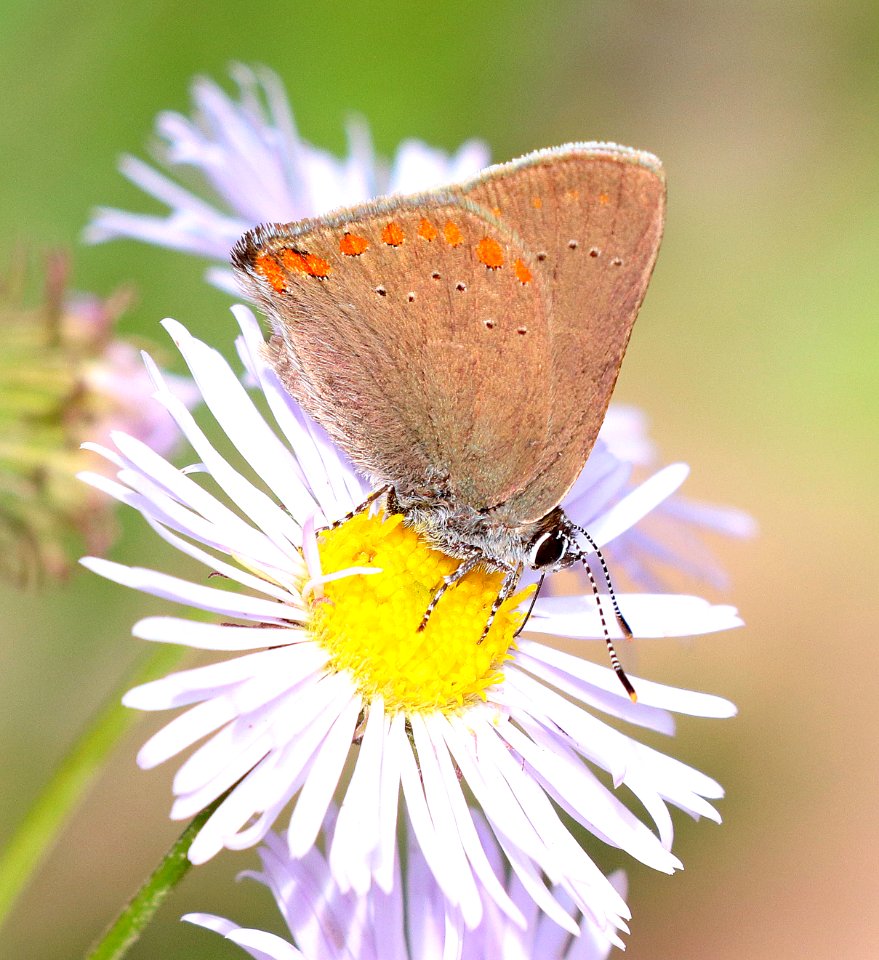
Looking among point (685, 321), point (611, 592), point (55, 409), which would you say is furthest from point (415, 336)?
point (685, 321)

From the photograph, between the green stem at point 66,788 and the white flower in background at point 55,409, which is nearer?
the green stem at point 66,788

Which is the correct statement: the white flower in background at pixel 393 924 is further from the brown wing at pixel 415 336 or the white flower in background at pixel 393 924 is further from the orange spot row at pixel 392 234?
the orange spot row at pixel 392 234

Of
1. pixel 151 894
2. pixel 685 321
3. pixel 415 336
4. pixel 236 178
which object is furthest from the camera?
pixel 685 321

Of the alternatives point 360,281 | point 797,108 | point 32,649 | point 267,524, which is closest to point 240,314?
point 360,281

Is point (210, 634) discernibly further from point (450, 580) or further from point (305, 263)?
point (305, 263)

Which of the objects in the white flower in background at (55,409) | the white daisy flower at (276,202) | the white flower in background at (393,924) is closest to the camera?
the white flower in background at (393,924)

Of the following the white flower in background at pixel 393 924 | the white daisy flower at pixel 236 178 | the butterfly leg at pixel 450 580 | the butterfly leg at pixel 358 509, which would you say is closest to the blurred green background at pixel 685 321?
the white daisy flower at pixel 236 178
